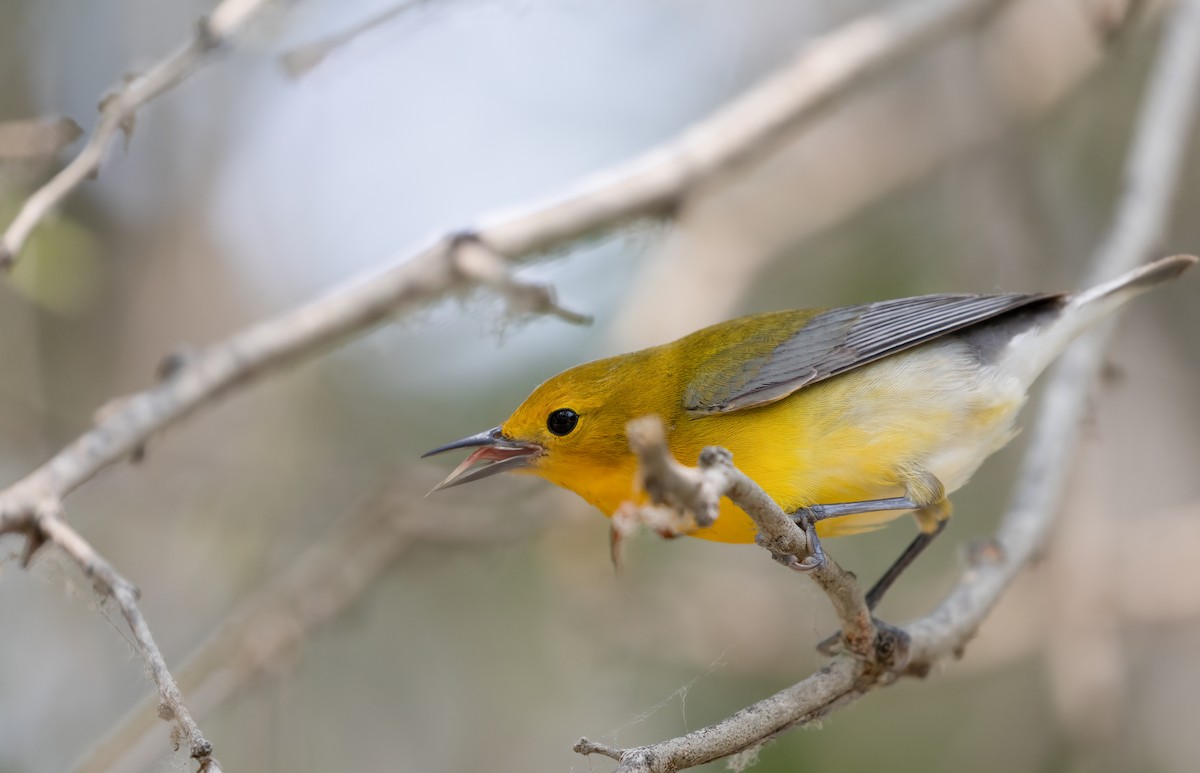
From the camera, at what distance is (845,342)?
12.4 feet

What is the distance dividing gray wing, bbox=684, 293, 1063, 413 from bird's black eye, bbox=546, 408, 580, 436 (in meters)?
0.39

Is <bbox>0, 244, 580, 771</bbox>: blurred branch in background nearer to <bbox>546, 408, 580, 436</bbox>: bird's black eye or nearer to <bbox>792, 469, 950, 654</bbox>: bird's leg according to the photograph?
<bbox>546, 408, 580, 436</bbox>: bird's black eye

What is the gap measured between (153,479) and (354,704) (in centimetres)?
169

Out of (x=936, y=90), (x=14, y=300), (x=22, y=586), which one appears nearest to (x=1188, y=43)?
(x=936, y=90)

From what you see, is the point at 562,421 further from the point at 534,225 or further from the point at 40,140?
the point at 40,140

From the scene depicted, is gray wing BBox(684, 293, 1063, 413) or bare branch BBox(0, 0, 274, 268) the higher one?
bare branch BBox(0, 0, 274, 268)

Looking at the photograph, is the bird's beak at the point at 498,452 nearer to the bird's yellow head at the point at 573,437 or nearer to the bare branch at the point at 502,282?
the bird's yellow head at the point at 573,437

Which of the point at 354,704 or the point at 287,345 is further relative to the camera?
the point at 354,704

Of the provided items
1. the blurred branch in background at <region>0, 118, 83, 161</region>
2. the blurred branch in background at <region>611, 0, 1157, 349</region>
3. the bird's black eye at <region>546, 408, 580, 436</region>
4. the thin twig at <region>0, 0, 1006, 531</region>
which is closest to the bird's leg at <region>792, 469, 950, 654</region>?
the bird's black eye at <region>546, 408, 580, 436</region>

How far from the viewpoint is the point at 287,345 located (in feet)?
12.1

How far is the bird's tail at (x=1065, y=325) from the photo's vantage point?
12.2 feet

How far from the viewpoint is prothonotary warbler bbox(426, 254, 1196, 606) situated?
11.5 ft

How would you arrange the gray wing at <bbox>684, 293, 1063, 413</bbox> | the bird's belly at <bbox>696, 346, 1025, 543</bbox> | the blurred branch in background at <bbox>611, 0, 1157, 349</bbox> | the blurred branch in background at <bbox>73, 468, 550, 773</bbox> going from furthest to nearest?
1. the blurred branch in background at <bbox>611, 0, 1157, 349</bbox>
2. the blurred branch in background at <bbox>73, 468, 550, 773</bbox>
3. the gray wing at <bbox>684, 293, 1063, 413</bbox>
4. the bird's belly at <bbox>696, 346, 1025, 543</bbox>

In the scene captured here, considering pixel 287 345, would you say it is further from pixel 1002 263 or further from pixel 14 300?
pixel 1002 263
